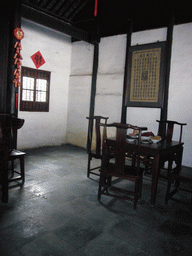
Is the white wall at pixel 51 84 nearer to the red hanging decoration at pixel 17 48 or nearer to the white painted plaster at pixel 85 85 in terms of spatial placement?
the white painted plaster at pixel 85 85

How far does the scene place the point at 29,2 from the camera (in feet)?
15.7

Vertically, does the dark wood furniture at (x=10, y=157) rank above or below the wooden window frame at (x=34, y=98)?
below

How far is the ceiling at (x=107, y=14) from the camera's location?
4262mm

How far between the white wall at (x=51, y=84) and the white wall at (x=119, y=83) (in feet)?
0.77

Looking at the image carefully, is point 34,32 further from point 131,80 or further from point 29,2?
point 131,80

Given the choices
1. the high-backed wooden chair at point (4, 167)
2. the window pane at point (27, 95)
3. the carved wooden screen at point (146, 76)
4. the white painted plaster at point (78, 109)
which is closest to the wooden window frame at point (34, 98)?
the window pane at point (27, 95)

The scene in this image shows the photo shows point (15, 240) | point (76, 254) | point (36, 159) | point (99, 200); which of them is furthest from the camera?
point (36, 159)

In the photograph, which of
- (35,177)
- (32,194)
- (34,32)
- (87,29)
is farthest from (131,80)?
(32,194)

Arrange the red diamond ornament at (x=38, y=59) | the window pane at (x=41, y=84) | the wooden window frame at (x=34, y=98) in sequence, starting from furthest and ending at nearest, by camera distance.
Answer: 1. the window pane at (x=41, y=84)
2. the red diamond ornament at (x=38, y=59)
3. the wooden window frame at (x=34, y=98)

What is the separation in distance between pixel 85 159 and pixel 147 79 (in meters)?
2.27

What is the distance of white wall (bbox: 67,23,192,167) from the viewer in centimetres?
420

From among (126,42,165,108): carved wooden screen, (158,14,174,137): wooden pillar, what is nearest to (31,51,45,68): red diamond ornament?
(126,42,165,108): carved wooden screen

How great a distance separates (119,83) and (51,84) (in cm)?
190

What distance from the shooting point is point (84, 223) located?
7.23 ft
